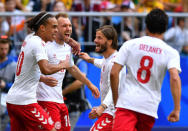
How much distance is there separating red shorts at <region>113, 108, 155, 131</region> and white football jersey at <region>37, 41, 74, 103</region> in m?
1.96

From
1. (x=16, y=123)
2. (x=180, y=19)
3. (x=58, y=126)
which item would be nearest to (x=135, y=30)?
(x=180, y=19)

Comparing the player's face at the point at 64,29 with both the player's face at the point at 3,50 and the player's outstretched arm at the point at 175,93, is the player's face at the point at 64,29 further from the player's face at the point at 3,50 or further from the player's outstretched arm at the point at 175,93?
the player's outstretched arm at the point at 175,93

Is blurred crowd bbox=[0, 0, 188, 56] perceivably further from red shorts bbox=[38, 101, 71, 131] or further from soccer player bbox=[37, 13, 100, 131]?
red shorts bbox=[38, 101, 71, 131]

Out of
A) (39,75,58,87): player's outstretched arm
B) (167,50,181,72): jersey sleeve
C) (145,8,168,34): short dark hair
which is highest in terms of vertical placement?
(145,8,168,34): short dark hair

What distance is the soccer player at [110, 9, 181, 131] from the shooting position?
535 cm

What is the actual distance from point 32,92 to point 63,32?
4.50 ft

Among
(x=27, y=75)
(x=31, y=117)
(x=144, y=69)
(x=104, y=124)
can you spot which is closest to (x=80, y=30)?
(x=27, y=75)

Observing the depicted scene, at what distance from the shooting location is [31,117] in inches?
254

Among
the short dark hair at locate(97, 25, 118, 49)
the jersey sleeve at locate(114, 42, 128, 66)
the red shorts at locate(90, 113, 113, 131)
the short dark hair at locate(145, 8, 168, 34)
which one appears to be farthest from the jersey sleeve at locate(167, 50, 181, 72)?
the short dark hair at locate(97, 25, 118, 49)

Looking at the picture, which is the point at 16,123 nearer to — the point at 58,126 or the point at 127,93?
the point at 58,126

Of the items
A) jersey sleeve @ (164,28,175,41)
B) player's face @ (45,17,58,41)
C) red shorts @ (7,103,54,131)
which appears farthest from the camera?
jersey sleeve @ (164,28,175,41)

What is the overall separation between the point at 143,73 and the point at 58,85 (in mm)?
2263

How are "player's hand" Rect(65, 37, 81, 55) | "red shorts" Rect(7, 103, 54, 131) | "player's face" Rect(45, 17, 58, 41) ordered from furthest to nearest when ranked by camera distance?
1. "player's hand" Rect(65, 37, 81, 55)
2. "player's face" Rect(45, 17, 58, 41)
3. "red shorts" Rect(7, 103, 54, 131)

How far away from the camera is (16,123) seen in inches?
259
